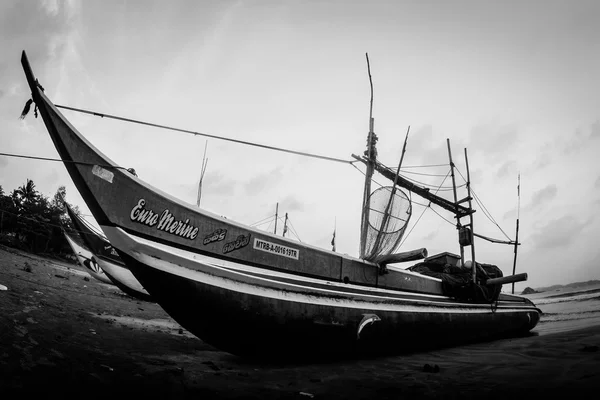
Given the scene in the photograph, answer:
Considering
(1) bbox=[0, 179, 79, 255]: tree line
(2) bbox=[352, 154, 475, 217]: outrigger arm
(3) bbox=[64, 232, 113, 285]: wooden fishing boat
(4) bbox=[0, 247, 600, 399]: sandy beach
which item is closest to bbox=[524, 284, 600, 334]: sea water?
(2) bbox=[352, 154, 475, 217]: outrigger arm

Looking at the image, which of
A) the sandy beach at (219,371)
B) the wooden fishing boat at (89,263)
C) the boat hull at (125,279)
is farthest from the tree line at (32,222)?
the sandy beach at (219,371)

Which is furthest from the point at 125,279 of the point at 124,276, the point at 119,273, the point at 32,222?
the point at 32,222

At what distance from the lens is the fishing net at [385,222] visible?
25.3 feet

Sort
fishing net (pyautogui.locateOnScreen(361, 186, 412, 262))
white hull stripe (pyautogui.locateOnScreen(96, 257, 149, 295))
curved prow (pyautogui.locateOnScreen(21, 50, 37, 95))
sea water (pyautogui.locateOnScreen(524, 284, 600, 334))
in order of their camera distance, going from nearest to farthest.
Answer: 1. curved prow (pyautogui.locateOnScreen(21, 50, 37, 95))
2. fishing net (pyautogui.locateOnScreen(361, 186, 412, 262))
3. sea water (pyautogui.locateOnScreen(524, 284, 600, 334))
4. white hull stripe (pyautogui.locateOnScreen(96, 257, 149, 295))

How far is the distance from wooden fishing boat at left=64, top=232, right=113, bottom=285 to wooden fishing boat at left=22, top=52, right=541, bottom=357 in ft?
54.1

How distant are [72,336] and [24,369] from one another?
7.89ft

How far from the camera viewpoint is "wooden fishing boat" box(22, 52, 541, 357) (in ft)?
16.0

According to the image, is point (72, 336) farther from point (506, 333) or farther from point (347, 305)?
point (506, 333)

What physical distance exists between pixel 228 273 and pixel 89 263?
18.8 m

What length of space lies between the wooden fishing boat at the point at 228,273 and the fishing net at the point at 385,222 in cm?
72

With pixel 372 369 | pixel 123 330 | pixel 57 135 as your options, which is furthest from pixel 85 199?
pixel 372 369

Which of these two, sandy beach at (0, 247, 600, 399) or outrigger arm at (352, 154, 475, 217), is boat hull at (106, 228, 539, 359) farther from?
outrigger arm at (352, 154, 475, 217)

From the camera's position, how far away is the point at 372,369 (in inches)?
216

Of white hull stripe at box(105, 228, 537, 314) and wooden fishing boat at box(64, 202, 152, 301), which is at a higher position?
white hull stripe at box(105, 228, 537, 314)
